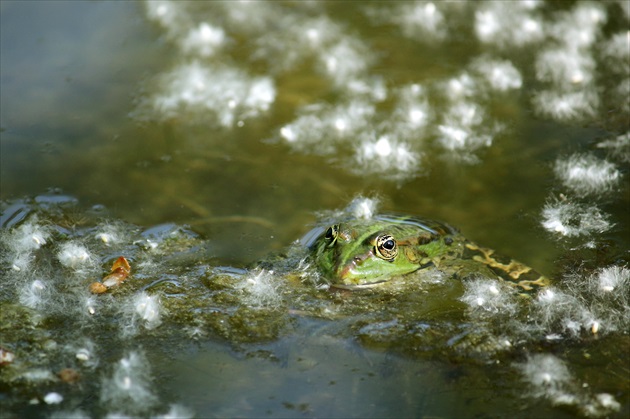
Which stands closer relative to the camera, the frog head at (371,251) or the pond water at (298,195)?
the pond water at (298,195)

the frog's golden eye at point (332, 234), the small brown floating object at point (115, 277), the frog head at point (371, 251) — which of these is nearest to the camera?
the small brown floating object at point (115, 277)

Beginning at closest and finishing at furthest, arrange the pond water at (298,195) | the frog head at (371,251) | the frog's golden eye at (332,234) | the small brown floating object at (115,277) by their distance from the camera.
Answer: the pond water at (298,195) < the small brown floating object at (115,277) < the frog head at (371,251) < the frog's golden eye at (332,234)

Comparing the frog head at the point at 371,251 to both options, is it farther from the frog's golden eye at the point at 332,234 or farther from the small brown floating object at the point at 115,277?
the small brown floating object at the point at 115,277

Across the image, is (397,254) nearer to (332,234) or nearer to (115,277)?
(332,234)

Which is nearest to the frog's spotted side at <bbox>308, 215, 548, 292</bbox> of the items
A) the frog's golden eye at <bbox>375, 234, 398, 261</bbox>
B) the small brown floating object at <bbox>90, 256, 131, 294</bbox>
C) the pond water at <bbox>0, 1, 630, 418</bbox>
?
the frog's golden eye at <bbox>375, 234, 398, 261</bbox>

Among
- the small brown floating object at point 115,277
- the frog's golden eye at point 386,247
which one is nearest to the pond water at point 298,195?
the small brown floating object at point 115,277

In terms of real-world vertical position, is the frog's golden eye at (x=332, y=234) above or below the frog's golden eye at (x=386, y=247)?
above
